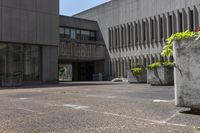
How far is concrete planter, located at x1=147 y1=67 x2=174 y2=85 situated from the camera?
20.8 metres

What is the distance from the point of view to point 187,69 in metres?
5.97

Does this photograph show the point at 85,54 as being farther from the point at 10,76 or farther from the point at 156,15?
the point at 10,76

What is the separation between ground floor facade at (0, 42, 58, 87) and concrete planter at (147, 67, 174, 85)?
1226 centimetres

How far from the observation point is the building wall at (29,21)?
1154 inches

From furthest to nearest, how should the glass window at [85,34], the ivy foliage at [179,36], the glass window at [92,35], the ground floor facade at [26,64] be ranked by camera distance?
1. the glass window at [92,35]
2. the glass window at [85,34]
3. the ground floor facade at [26,64]
4. the ivy foliage at [179,36]

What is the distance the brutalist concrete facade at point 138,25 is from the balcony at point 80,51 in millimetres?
1949

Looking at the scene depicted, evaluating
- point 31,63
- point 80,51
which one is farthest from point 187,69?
point 80,51

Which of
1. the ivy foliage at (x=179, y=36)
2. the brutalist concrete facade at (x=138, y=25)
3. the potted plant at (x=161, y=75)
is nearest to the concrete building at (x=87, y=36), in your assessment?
the brutalist concrete facade at (x=138, y=25)

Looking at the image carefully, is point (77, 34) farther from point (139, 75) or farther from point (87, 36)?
point (139, 75)

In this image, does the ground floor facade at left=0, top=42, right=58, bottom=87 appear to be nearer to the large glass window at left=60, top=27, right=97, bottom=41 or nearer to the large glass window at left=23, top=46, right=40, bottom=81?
the large glass window at left=23, top=46, right=40, bottom=81

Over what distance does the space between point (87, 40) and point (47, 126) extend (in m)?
49.0

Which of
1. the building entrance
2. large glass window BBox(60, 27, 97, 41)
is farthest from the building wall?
the building entrance

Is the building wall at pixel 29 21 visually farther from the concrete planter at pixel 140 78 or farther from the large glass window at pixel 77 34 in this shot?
the large glass window at pixel 77 34

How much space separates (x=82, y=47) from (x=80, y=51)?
2.48ft
